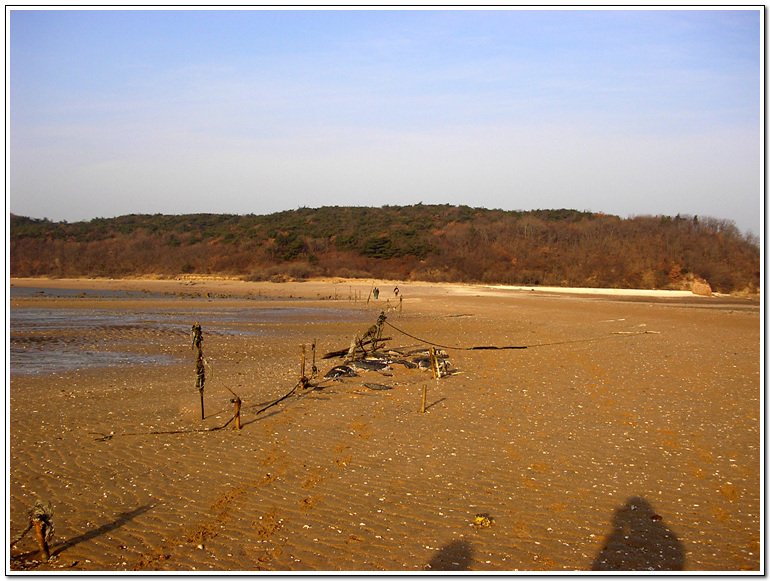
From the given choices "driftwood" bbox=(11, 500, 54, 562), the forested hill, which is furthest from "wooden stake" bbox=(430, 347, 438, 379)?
the forested hill

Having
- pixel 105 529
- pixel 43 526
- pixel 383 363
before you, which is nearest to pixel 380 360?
pixel 383 363

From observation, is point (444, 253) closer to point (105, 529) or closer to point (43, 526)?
point (105, 529)

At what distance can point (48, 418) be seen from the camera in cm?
874

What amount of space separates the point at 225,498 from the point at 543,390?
622 cm

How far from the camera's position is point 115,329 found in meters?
20.5

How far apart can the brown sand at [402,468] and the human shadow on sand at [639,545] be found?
2 centimetres

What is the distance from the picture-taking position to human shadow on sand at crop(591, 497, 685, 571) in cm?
466

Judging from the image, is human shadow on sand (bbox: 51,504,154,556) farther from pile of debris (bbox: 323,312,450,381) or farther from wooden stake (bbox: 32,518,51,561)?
pile of debris (bbox: 323,312,450,381)

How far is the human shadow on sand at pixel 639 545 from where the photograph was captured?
15.3 ft

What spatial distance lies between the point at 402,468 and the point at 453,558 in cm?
193

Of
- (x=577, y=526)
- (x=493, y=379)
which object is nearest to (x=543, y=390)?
(x=493, y=379)

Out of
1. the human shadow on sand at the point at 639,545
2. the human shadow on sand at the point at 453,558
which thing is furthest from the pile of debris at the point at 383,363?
the human shadow on sand at the point at 453,558

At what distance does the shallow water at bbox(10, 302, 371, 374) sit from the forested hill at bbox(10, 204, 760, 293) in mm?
27606

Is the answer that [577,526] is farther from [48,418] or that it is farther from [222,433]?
[48,418]
